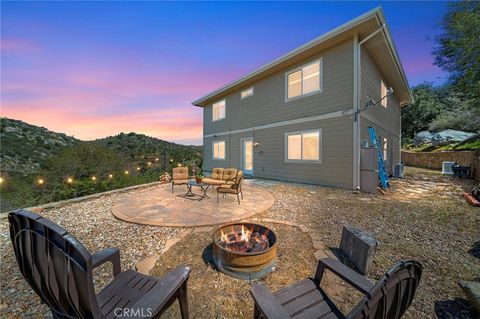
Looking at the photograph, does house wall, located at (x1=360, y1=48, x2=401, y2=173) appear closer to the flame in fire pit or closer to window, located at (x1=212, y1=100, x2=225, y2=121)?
the flame in fire pit

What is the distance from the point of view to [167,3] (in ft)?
23.6

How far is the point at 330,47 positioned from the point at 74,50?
9.61 metres

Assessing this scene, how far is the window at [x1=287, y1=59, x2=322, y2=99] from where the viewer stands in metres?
7.86

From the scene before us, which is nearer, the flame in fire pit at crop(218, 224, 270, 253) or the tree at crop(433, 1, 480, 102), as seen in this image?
the flame in fire pit at crop(218, 224, 270, 253)

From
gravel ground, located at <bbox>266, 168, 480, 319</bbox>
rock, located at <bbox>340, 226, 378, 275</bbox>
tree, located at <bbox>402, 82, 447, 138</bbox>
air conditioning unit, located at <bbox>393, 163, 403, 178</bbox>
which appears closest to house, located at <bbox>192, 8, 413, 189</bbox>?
air conditioning unit, located at <bbox>393, 163, 403, 178</bbox>

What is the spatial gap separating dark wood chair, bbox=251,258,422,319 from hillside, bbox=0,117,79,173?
14838 mm

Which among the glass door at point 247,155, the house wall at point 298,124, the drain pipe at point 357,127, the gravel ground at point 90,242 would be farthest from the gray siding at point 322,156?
the gravel ground at point 90,242

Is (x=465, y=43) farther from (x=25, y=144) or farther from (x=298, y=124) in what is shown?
→ (x=25, y=144)

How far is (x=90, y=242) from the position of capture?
3.10 metres

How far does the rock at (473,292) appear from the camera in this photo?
1.65 meters

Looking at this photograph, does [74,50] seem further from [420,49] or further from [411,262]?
[420,49]

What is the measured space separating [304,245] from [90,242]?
3.44 meters

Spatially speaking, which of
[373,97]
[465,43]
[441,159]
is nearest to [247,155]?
[373,97]

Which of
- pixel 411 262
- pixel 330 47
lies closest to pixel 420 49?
pixel 330 47
